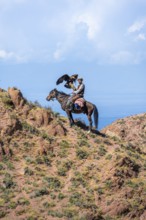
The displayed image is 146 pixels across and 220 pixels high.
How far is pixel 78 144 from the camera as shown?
32656mm

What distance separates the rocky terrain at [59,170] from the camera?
25.9m

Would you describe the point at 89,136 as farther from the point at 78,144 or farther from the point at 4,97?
the point at 4,97

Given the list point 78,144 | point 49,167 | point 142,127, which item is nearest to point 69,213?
point 49,167

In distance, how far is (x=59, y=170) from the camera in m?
29.7

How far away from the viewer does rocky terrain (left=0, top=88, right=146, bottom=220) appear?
25.9 metres

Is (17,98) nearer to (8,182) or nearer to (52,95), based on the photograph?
(52,95)

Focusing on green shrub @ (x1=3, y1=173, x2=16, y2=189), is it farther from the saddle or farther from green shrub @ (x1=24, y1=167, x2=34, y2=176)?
the saddle

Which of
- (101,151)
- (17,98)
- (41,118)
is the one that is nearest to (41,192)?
(101,151)

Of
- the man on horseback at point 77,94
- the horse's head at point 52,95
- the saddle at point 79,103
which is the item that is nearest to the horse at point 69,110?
the horse's head at point 52,95

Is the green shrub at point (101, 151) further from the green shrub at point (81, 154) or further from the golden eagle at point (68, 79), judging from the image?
the golden eagle at point (68, 79)

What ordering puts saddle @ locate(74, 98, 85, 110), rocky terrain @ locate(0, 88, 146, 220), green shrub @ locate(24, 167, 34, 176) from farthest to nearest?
saddle @ locate(74, 98, 85, 110) < green shrub @ locate(24, 167, 34, 176) < rocky terrain @ locate(0, 88, 146, 220)

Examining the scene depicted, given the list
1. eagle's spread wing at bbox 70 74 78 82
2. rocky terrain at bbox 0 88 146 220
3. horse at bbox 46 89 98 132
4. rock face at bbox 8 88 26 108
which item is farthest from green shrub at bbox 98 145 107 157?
rock face at bbox 8 88 26 108

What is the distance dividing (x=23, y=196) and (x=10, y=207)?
148 cm

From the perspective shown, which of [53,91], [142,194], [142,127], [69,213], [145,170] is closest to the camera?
[69,213]
